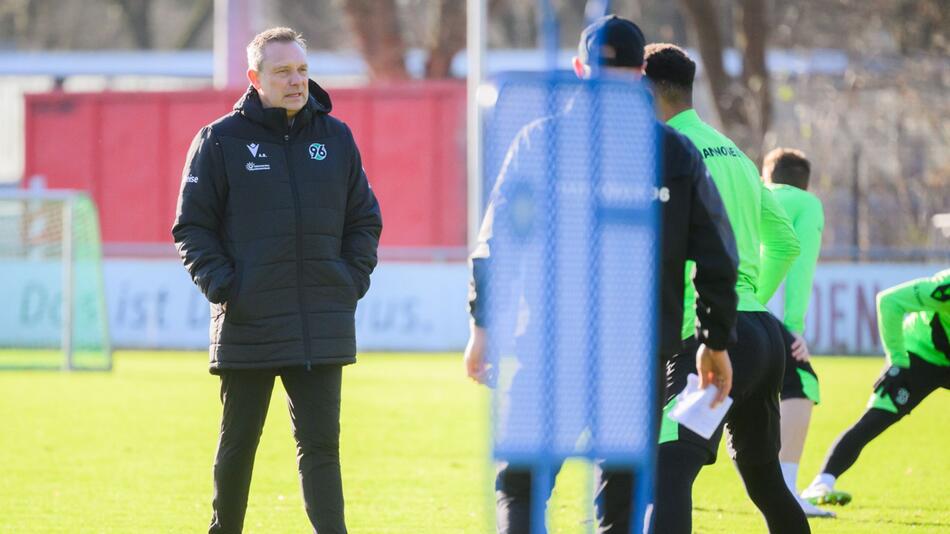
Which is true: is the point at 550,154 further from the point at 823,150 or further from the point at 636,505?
the point at 823,150

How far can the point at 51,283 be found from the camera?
21969mm

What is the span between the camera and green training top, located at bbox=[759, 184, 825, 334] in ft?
26.8

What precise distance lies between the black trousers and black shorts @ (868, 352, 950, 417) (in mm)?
3586

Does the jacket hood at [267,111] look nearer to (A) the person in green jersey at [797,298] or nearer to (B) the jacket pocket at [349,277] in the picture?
(B) the jacket pocket at [349,277]

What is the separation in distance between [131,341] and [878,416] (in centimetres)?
1544

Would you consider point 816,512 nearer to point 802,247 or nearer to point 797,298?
point 797,298

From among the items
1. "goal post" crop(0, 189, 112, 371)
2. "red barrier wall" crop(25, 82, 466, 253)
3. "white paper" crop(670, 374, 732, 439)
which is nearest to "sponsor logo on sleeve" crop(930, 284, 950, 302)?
"white paper" crop(670, 374, 732, 439)

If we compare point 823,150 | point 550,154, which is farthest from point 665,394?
point 823,150

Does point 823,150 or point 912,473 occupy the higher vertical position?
point 823,150

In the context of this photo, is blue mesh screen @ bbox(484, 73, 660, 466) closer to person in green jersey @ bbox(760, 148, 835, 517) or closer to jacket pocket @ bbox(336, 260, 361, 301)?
jacket pocket @ bbox(336, 260, 361, 301)

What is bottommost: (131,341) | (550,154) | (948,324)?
(131,341)

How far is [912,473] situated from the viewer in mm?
10328

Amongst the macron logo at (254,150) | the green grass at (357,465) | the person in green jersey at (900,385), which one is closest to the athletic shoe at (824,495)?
the person in green jersey at (900,385)

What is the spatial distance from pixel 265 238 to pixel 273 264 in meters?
0.10
